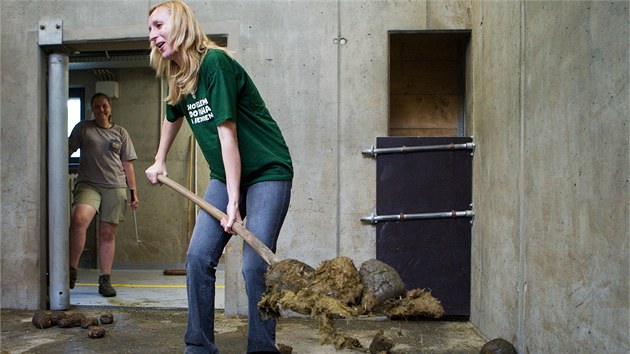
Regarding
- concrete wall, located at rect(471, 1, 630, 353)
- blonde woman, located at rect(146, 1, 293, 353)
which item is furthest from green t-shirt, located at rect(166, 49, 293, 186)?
concrete wall, located at rect(471, 1, 630, 353)

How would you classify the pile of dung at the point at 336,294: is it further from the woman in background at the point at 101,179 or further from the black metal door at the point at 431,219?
the woman in background at the point at 101,179

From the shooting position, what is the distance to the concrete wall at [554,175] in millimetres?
1938

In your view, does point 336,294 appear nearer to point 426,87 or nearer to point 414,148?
point 414,148

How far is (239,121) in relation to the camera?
2.44 meters

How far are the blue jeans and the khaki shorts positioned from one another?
108 inches

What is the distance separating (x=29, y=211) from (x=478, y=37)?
3409 mm

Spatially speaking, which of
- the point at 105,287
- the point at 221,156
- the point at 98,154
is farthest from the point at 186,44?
the point at 105,287

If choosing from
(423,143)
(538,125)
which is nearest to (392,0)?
(423,143)

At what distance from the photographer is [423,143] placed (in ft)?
13.0

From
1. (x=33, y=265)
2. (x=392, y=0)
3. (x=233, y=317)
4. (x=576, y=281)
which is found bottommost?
(x=233, y=317)

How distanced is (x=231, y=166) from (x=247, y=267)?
43cm

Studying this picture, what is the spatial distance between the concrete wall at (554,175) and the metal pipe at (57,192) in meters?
2.99

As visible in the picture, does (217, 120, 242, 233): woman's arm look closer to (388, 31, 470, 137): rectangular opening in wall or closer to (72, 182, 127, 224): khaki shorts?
(388, 31, 470, 137): rectangular opening in wall

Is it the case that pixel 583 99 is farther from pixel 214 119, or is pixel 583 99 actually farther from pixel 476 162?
pixel 476 162
